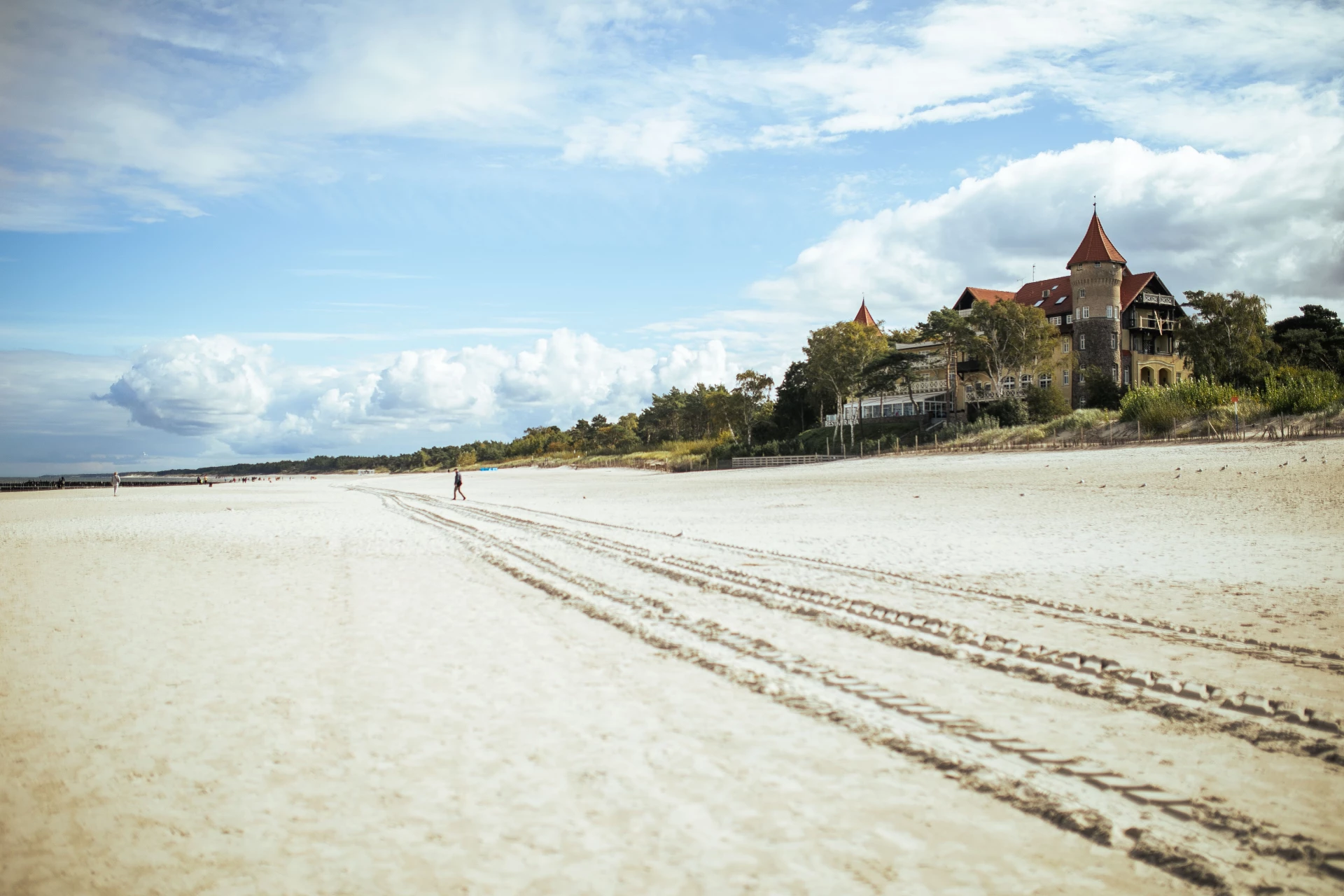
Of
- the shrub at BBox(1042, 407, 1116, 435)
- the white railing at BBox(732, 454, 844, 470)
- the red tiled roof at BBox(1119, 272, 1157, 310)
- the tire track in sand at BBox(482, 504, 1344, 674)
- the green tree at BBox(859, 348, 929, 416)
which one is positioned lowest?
A: the tire track in sand at BBox(482, 504, 1344, 674)

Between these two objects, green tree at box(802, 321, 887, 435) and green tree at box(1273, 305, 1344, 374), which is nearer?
green tree at box(802, 321, 887, 435)

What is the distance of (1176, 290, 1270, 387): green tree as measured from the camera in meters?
53.7

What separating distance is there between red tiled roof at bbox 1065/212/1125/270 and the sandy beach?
5619 centimetres

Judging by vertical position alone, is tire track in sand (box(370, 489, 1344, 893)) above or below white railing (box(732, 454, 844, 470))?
below

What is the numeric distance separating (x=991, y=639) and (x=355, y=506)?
30.3 metres

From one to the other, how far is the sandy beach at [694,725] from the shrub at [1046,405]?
40904mm

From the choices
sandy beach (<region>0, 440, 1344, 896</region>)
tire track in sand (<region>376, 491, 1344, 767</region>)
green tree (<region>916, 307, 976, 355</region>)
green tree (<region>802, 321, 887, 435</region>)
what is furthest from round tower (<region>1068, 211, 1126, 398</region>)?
tire track in sand (<region>376, 491, 1344, 767</region>)

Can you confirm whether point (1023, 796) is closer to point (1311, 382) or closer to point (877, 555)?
point (877, 555)

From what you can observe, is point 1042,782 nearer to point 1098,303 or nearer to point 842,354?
point 842,354

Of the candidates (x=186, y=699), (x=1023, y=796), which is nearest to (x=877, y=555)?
(x=1023, y=796)

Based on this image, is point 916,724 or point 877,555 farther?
point 877,555

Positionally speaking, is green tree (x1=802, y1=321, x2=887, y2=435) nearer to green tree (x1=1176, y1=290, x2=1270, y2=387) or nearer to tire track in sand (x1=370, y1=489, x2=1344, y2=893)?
green tree (x1=1176, y1=290, x2=1270, y2=387)

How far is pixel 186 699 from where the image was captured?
6324mm

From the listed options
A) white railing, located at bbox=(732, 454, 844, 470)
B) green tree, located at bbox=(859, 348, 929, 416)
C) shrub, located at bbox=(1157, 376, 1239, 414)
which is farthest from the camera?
green tree, located at bbox=(859, 348, 929, 416)
